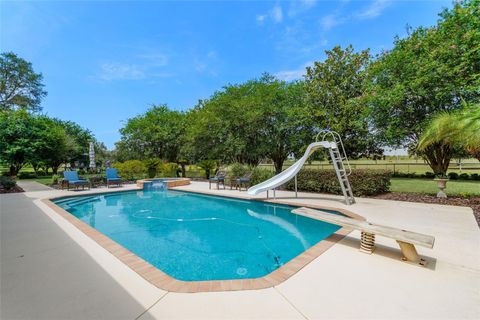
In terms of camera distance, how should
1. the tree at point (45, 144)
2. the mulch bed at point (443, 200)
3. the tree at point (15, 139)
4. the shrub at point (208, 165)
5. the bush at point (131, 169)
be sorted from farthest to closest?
1. the tree at point (45, 144)
2. the shrub at point (208, 165)
3. the tree at point (15, 139)
4. the bush at point (131, 169)
5. the mulch bed at point (443, 200)

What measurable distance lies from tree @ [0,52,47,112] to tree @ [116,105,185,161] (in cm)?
1350

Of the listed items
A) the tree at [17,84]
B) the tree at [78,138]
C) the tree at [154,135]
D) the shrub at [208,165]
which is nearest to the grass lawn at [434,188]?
the shrub at [208,165]

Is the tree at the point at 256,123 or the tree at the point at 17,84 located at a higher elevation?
the tree at the point at 17,84

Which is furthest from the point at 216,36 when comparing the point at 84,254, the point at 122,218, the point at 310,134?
the point at 84,254

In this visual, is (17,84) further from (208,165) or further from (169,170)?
(208,165)

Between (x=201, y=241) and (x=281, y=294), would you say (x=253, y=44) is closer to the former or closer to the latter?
(x=201, y=241)

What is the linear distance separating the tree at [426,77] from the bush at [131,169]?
16.5 m

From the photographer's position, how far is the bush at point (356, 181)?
8633 millimetres

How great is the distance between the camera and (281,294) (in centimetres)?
239

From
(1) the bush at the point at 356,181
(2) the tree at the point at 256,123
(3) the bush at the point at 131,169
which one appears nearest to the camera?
(1) the bush at the point at 356,181

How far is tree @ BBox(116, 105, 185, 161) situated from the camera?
2302 centimetres

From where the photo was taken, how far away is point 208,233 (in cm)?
554

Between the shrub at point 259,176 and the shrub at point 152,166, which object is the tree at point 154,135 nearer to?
the shrub at point 152,166

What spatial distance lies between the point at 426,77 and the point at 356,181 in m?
6.56
